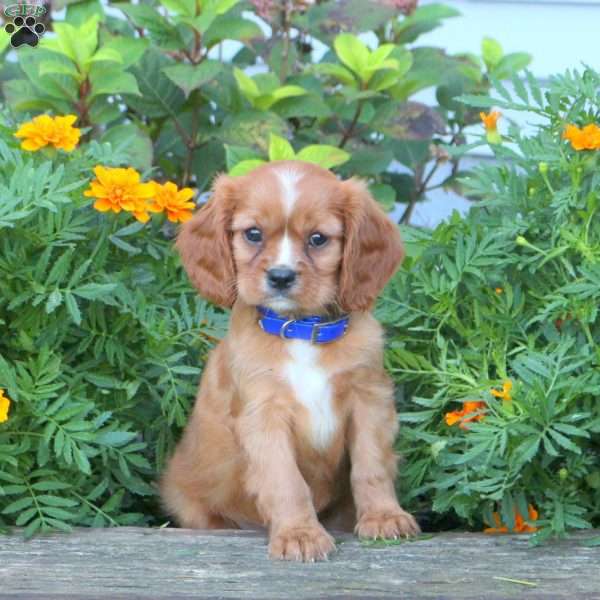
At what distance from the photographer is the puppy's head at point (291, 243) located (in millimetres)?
3951

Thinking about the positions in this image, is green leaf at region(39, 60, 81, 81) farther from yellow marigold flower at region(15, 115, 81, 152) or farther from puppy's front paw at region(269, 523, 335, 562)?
puppy's front paw at region(269, 523, 335, 562)

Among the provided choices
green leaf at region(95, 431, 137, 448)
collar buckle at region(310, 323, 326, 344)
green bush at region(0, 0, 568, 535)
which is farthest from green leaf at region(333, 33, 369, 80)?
green leaf at region(95, 431, 137, 448)

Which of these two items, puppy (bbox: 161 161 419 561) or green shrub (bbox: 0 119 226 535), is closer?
puppy (bbox: 161 161 419 561)

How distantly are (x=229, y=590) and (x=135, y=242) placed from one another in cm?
162

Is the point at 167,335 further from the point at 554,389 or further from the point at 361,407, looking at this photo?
the point at 554,389

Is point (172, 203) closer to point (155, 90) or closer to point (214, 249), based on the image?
point (214, 249)

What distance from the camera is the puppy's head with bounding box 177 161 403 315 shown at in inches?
156

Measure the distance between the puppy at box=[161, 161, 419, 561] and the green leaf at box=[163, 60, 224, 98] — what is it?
1340 mm

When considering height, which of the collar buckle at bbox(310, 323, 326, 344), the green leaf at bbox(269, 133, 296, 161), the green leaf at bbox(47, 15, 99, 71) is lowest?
the collar buckle at bbox(310, 323, 326, 344)

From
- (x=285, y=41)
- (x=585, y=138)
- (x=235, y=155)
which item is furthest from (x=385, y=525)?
(x=285, y=41)

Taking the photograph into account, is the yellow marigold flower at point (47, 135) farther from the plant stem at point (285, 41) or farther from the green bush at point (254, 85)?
the plant stem at point (285, 41)

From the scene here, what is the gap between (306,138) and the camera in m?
5.97

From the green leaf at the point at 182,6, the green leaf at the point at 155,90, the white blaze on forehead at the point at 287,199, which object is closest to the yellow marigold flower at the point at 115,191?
the white blaze on forehead at the point at 287,199

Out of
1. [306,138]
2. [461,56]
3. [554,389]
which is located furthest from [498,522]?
[461,56]
